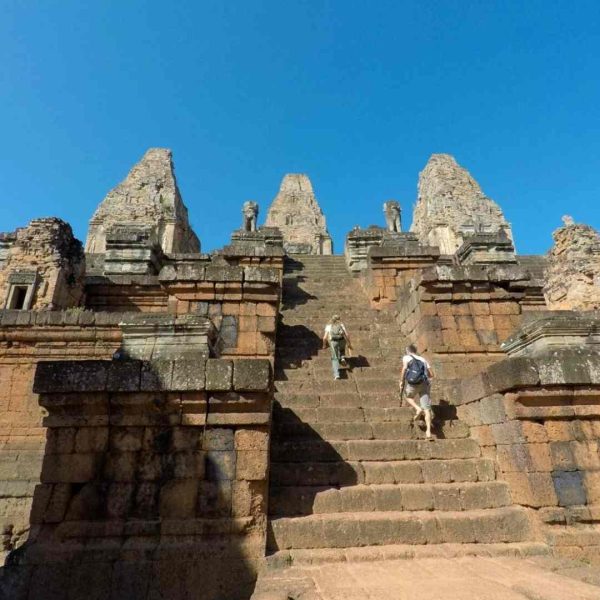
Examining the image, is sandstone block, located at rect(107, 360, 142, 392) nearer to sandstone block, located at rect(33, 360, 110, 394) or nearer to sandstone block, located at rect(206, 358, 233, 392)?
sandstone block, located at rect(33, 360, 110, 394)

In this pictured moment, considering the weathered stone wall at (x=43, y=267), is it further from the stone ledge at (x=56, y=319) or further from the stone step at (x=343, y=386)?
the stone step at (x=343, y=386)

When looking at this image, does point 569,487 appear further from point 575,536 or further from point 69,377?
point 69,377

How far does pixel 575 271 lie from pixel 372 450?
7698 mm

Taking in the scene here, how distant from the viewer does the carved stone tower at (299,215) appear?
33219mm

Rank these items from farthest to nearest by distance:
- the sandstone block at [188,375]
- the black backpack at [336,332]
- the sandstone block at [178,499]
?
1. the black backpack at [336,332]
2. the sandstone block at [188,375]
3. the sandstone block at [178,499]

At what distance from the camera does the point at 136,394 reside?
11.4 feet

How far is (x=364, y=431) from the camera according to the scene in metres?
4.84

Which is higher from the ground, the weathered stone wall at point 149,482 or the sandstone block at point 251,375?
the sandstone block at point 251,375

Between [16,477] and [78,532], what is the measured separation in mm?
3633

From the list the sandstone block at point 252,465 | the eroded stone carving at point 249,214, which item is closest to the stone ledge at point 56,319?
the sandstone block at point 252,465

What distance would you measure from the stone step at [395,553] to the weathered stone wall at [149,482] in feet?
0.93

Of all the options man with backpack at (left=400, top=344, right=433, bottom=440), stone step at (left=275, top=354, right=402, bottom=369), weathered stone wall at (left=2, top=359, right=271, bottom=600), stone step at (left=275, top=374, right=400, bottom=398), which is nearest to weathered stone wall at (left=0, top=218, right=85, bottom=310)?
stone step at (left=275, top=354, right=402, bottom=369)

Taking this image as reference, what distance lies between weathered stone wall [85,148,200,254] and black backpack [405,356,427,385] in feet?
75.7

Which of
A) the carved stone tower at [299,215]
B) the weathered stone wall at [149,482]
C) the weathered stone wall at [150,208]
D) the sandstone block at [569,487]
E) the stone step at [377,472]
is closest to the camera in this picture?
the weathered stone wall at [149,482]
